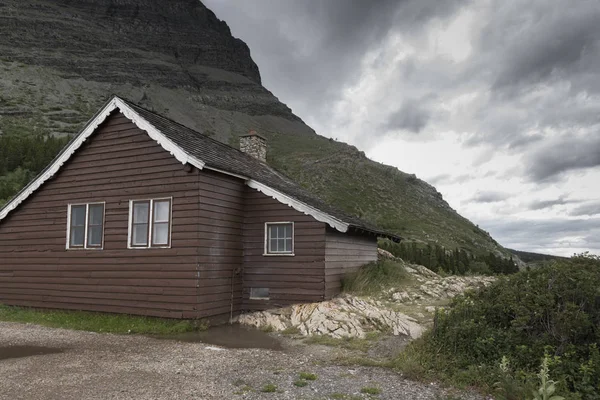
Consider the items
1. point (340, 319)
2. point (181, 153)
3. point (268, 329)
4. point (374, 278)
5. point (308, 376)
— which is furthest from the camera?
point (374, 278)

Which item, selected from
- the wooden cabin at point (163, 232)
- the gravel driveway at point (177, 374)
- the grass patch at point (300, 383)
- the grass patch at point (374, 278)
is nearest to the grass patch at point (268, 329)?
the wooden cabin at point (163, 232)

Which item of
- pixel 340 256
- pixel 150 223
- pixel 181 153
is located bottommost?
pixel 340 256

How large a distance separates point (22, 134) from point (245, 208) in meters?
52.0

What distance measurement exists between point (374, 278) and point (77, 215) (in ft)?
35.0

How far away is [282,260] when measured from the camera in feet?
47.7

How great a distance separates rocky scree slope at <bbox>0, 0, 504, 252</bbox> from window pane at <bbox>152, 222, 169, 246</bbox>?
1393 inches

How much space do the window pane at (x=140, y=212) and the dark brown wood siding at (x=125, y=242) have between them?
292 mm

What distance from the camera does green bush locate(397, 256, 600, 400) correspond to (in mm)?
6762

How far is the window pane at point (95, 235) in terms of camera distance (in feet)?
48.2

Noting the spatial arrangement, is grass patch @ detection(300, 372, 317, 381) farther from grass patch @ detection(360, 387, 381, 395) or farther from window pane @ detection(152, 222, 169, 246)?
window pane @ detection(152, 222, 169, 246)

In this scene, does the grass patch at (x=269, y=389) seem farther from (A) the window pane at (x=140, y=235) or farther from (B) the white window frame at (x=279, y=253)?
(A) the window pane at (x=140, y=235)

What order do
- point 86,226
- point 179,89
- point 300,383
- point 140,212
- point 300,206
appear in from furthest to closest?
point 179,89 < point 86,226 < point 300,206 < point 140,212 < point 300,383

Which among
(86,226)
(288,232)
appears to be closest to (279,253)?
(288,232)

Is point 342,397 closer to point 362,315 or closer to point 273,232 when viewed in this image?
point 362,315
